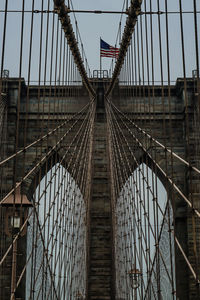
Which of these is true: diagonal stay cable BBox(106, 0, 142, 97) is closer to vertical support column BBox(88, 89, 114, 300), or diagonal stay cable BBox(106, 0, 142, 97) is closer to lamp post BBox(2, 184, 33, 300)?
vertical support column BBox(88, 89, 114, 300)

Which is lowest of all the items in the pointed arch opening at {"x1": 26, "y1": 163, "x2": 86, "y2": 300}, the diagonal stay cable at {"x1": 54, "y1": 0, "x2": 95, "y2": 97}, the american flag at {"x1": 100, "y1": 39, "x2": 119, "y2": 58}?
the pointed arch opening at {"x1": 26, "y1": 163, "x2": 86, "y2": 300}

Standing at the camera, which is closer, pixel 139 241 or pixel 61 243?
pixel 139 241

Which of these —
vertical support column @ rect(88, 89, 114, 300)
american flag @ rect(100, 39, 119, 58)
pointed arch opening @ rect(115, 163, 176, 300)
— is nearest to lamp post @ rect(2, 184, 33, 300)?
pointed arch opening @ rect(115, 163, 176, 300)

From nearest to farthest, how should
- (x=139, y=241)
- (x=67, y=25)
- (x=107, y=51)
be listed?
(x=139, y=241), (x=67, y=25), (x=107, y=51)

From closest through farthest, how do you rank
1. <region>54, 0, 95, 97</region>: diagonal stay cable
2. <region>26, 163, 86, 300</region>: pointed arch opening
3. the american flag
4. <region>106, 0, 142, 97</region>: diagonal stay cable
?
1. <region>26, 163, 86, 300</region>: pointed arch opening
2. <region>106, 0, 142, 97</region>: diagonal stay cable
3. <region>54, 0, 95, 97</region>: diagonal stay cable
4. the american flag

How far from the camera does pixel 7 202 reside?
257 inches

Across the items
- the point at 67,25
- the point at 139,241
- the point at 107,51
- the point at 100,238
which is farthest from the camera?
the point at 107,51

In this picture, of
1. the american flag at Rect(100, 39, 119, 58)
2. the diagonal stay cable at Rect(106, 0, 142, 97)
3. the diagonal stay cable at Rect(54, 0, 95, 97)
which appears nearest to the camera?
the diagonal stay cable at Rect(106, 0, 142, 97)

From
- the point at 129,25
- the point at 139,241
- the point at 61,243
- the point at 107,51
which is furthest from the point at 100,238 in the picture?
the point at 107,51

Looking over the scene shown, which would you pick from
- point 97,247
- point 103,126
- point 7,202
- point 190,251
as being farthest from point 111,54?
point 7,202

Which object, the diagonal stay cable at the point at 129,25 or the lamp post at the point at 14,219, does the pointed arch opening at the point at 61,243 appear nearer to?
the lamp post at the point at 14,219

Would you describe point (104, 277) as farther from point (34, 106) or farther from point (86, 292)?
point (34, 106)

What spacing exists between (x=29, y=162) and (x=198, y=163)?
4.96 m

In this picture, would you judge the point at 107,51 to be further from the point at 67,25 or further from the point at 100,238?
the point at 67,25
